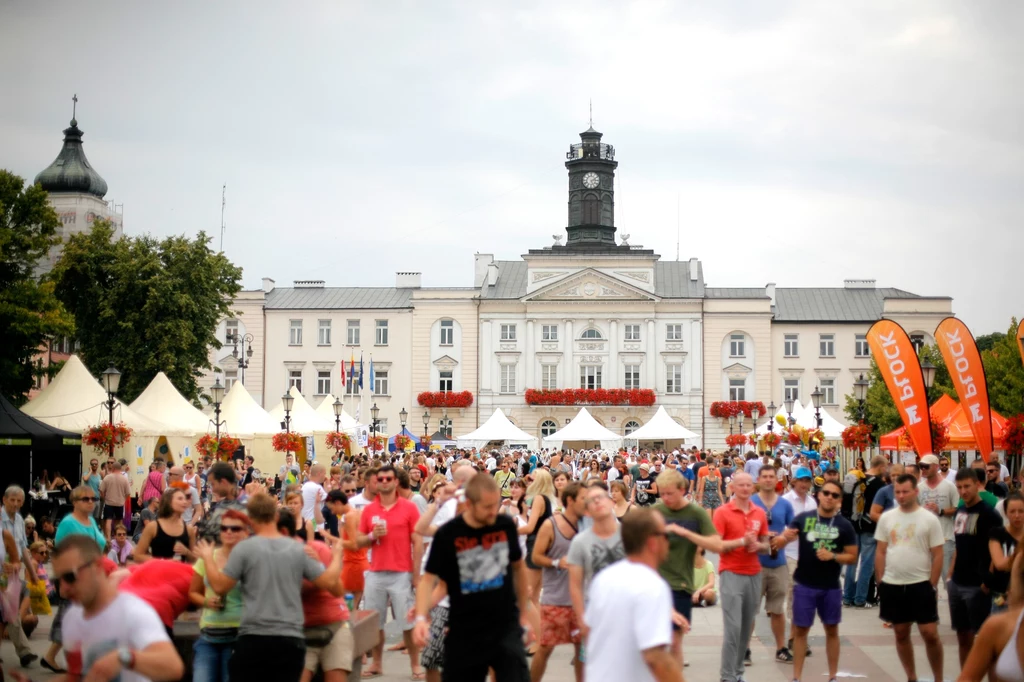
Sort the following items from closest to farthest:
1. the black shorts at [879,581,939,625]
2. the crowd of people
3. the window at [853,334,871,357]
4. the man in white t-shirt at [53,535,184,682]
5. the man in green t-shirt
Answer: the man in white t-shirt at [53,535,184,682] < the crowd of people < the man in green t-shirt < the black shorts at [879,581,939,625] < the window at [853,334,871,357]

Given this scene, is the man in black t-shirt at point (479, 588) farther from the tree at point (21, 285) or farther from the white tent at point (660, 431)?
the white tent at point (660, 431)

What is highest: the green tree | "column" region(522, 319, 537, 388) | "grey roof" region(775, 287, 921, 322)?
"grey roof" region(775, 287, 921, 322)

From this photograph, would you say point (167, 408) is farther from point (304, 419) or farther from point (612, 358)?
point (612, 358)

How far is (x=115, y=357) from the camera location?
46.1 m


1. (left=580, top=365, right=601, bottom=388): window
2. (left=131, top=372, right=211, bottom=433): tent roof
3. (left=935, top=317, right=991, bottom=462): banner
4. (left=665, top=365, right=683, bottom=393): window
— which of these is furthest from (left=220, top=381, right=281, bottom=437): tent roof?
(left=665, top=365, right=683, bottom=393): window

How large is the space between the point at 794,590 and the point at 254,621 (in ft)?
18.1

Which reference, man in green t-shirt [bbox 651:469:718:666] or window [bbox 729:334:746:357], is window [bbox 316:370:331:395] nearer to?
window [bbox 729:334:746:357]

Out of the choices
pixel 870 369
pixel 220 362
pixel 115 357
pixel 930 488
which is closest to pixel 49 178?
pixel 220 362

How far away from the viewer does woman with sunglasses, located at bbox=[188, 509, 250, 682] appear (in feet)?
23.8

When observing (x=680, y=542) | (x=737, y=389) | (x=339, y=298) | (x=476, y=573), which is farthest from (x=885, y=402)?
(x=476, y=573)

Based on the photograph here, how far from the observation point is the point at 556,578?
9.73m

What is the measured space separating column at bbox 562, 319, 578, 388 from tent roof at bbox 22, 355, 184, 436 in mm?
45307

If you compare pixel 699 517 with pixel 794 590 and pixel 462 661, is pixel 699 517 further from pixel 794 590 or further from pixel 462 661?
pixel 462 661

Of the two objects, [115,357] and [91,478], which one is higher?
[115,357]
